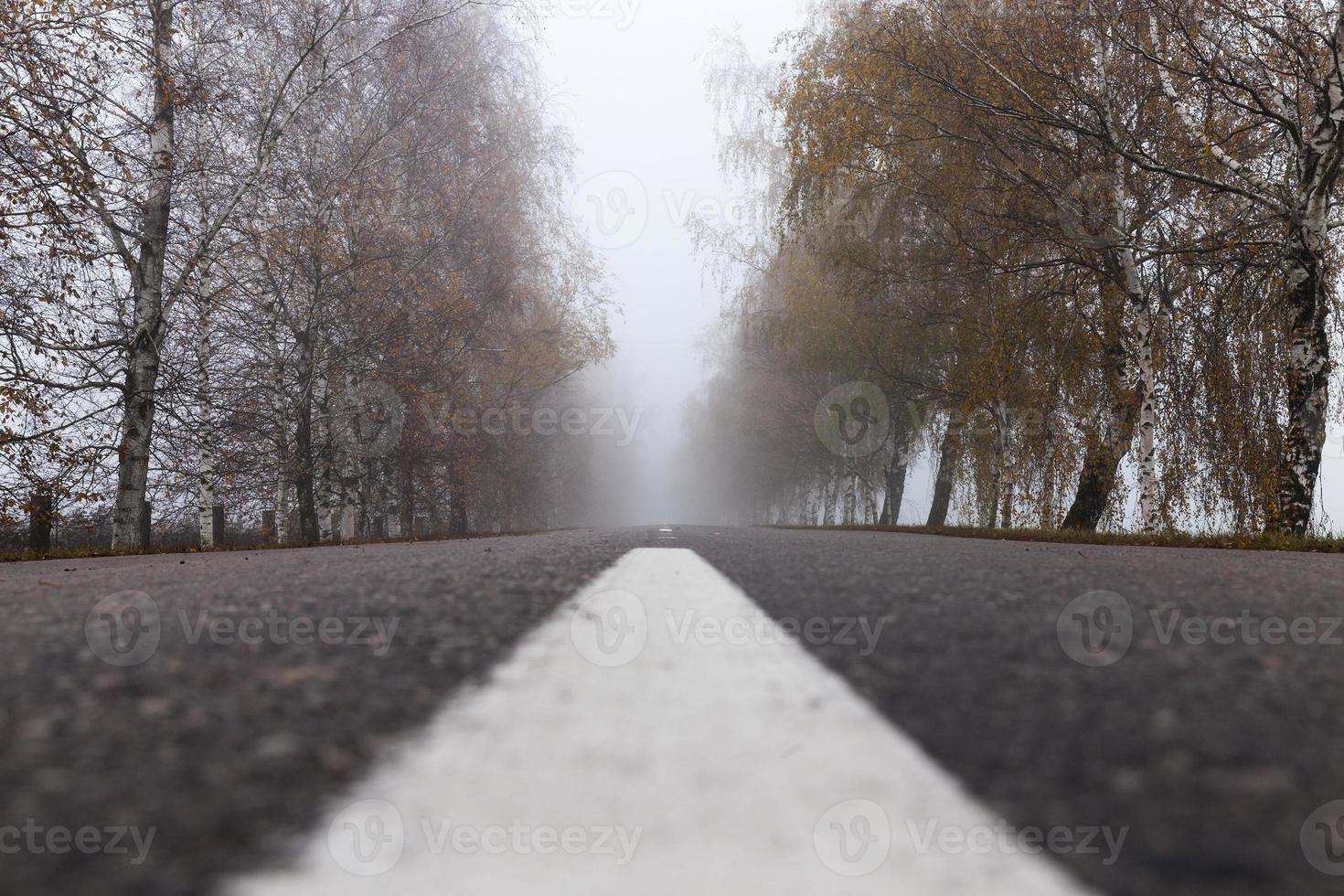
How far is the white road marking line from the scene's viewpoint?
56 centimetres

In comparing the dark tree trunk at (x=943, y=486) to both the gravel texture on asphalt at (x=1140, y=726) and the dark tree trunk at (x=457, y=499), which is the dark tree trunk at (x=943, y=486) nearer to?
the dark tree trunk at (x=457, y=499)

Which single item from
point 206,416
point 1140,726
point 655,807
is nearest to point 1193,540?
point 1140,726

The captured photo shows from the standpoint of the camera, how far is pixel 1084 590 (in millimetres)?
2082

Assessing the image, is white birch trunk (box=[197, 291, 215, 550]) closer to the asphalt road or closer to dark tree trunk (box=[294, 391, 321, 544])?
dark tree trunk (box=[294, 391, 321, 544])

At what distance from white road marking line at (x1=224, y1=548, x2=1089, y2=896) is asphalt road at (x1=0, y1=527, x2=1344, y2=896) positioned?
41mm

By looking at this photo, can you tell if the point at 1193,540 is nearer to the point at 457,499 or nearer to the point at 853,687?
the point at 853,687

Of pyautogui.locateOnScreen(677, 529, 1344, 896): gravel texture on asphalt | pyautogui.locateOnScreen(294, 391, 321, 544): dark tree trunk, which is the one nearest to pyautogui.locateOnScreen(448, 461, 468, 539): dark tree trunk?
pyautogui.locateOnScreen(294, 391, 321, 544): dark tree trunk

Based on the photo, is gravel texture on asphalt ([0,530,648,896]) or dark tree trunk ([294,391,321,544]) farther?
dark tree trunk ([294,391,321,544])

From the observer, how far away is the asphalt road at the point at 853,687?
→ 0.57m

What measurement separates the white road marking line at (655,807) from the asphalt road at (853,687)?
41mm

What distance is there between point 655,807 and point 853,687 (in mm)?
420

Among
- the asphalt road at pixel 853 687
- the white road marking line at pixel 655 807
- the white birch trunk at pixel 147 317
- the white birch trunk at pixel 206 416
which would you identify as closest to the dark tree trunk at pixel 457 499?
the white birch trunk at pixel 206 416

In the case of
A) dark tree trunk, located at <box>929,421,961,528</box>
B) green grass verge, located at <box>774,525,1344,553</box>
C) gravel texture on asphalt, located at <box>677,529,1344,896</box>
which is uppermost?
dark tree trunk, located at <box>929,421,961,528</box>

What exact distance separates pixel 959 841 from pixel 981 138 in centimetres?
1223
